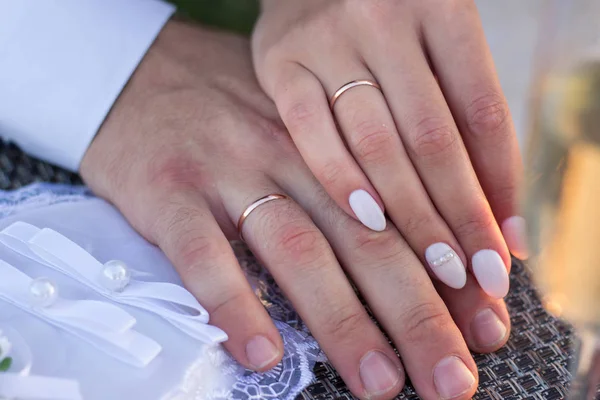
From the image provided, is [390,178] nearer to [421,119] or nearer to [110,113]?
[421,119]

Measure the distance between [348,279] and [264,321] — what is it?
124 millimetres

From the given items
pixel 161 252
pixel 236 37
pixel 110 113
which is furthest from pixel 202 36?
pixel 161 252

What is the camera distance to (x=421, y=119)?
2.47ft

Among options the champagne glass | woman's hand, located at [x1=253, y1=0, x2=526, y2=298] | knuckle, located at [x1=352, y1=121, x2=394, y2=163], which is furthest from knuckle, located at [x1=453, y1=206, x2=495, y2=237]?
the champagne glass

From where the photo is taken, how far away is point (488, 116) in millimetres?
771

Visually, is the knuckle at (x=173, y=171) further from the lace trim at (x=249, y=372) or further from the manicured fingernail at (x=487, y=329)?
the manicured fingernail at (x=487, y=329)

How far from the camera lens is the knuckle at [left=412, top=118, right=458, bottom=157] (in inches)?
29.1

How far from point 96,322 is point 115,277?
0.07 m

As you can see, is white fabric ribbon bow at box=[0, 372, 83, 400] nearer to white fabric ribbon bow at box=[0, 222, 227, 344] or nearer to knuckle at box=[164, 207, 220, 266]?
white fabric ribbon bow at box=[0, 222, 227, 344]

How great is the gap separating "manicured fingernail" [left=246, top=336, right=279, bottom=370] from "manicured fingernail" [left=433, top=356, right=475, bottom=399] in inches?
5.9

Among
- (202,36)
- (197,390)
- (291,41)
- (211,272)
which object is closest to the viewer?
(197,390)

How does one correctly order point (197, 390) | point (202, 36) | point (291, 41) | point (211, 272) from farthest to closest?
point (202, 36), point (291, 41), point (211, 272), point (197, 390)

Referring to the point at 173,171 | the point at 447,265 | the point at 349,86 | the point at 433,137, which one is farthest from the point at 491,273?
the point at 173,171

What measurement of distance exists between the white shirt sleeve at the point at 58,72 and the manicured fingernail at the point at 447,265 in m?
0.46
